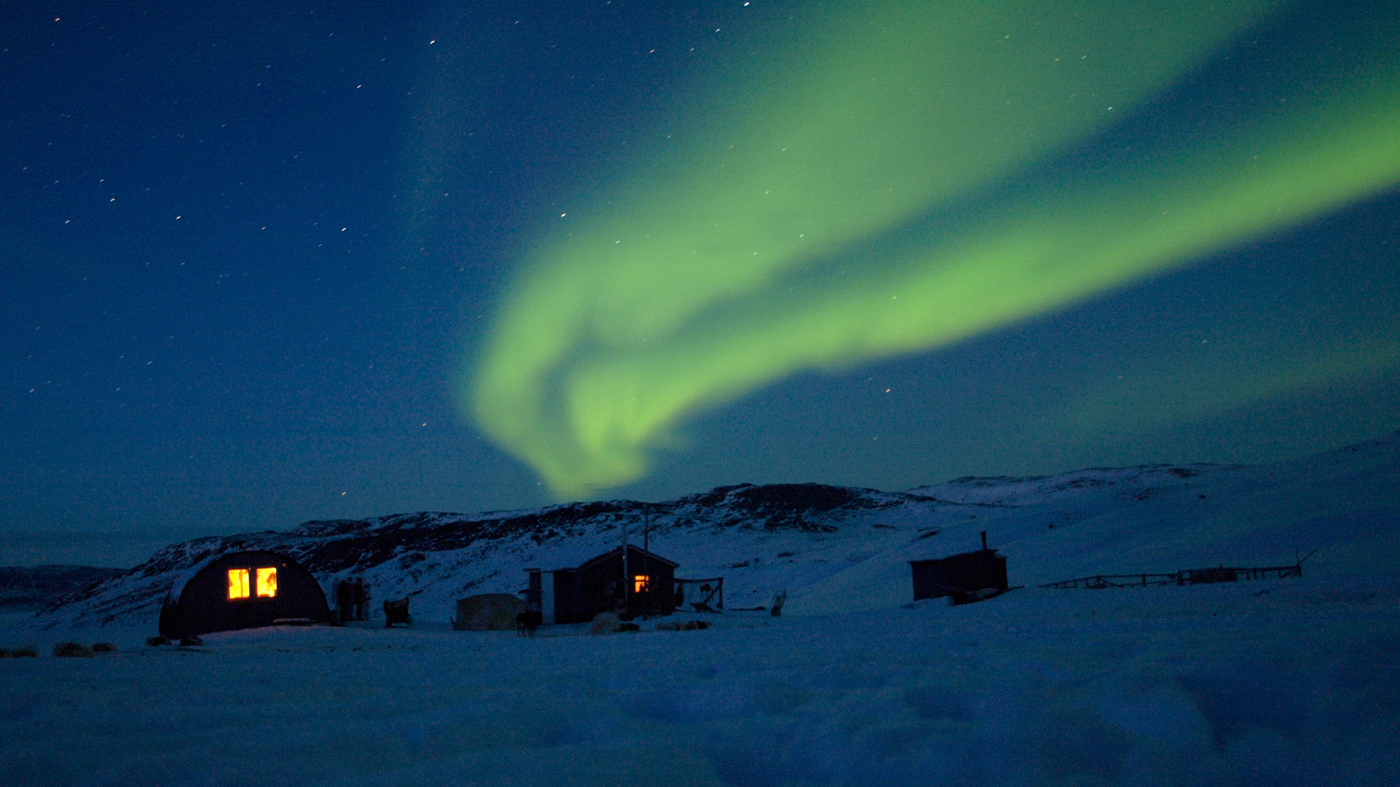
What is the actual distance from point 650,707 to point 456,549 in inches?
3661

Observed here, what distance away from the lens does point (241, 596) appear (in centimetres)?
3064

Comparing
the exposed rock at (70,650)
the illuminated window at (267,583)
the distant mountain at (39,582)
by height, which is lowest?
the distant mountain at (39,582)

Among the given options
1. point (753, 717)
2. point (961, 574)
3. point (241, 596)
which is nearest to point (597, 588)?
point (241, 596)

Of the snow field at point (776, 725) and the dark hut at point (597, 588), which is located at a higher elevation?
the snow field at point (776, 725)

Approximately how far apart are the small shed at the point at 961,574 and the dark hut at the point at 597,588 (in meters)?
12.8

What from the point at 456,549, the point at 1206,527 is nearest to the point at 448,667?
the point at 1206,527

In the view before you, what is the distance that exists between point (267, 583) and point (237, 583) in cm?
111

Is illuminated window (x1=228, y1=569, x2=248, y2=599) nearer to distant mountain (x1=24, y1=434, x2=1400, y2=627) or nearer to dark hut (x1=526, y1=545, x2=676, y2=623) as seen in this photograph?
dark hut (x1=526, y1=545, x2=676, y2=623)

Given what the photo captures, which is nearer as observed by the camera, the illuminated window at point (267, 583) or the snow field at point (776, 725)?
the snow field at point (776, 725)

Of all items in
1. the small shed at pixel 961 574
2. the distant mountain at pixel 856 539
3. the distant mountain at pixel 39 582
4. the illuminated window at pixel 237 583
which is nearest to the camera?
the illuminated window at pixel 237 583

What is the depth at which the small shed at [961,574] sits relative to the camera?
124 ft

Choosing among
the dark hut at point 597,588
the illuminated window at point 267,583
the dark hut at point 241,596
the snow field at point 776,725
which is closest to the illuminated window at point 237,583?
the dark hut at point 241,596

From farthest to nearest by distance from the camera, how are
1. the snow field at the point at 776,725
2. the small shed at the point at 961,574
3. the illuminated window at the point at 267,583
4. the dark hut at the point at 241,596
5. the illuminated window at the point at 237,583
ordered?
the small shed at the point at 961,574 < the illuminated window at the point at 267,583 < the illuminated window at the point at 237,583 < the dark hut at the point at 241,596 < the snow field at the point at 776,725

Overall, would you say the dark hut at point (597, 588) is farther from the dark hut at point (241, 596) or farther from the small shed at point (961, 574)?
the small shed at point (961, 574)
